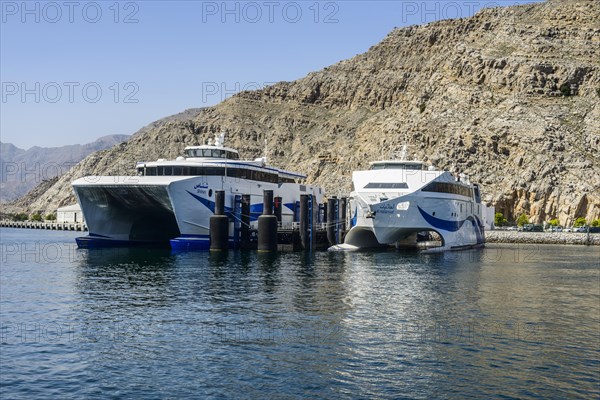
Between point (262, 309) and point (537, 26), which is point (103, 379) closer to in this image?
point (262, 309)

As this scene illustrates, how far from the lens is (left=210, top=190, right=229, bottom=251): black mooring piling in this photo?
58.5 m

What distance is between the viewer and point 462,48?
465 ft

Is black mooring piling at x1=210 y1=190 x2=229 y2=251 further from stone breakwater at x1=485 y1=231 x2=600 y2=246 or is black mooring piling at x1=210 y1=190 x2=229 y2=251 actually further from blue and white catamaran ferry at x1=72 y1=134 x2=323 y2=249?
stone breakwater at x1=485 y1=231 x2=600 y2=246

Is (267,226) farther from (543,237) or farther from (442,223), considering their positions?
(543,237)

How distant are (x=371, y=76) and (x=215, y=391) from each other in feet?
567

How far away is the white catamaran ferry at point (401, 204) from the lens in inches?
2302

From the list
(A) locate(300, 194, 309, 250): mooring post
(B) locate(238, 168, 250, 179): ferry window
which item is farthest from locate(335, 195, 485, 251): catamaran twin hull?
(B) locate(238, 168, 250, 179): ferry window

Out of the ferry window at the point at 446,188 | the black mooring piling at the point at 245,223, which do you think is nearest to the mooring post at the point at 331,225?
the black mooring piling at the point at 245,223

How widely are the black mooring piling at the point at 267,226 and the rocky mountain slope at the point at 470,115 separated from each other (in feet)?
217

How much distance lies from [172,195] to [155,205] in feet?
12.5

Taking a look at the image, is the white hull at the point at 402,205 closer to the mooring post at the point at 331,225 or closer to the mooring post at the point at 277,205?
the mooring post at the point at 331,225

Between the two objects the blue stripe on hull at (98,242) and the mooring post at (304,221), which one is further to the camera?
the blue stripe on hull at (98,242)

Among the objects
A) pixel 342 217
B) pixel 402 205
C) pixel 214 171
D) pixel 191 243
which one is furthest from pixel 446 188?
pixel 191 243

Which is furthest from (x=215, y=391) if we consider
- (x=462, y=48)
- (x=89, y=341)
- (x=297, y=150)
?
(x=297, y=150)
